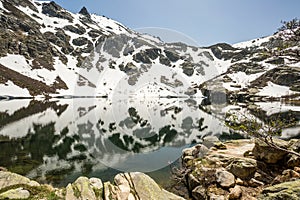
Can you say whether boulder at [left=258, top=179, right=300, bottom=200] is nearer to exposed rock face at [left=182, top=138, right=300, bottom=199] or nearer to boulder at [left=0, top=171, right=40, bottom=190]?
exposed rock face at [left=182, top=138, right=300, bottom=199]

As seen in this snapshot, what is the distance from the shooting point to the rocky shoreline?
12.1 metres

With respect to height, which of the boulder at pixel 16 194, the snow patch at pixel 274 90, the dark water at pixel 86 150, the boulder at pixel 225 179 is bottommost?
the dark water at pixel 86 150

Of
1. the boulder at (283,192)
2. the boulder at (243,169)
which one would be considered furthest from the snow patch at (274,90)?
the boulder at (283,192)

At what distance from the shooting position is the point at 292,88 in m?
162

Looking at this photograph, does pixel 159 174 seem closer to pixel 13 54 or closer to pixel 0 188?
pixel 0 188

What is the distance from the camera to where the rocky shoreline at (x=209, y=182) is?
1212 centimetres

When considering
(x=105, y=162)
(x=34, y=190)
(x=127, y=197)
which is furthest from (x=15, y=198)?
(x=105, y=162)

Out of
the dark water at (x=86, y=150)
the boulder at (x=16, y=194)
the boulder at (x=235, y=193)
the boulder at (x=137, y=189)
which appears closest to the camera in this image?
the boulder at (x=16, y=194)

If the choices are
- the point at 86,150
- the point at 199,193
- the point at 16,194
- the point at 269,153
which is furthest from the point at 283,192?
the point at 86,150

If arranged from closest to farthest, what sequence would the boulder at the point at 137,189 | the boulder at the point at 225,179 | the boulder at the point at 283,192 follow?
the boulder at the point at 283,192 → the boulder at the point at 137,189 → the boulder at the point at 225,179

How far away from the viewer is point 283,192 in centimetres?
824

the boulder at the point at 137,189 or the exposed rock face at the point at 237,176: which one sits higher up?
the boulder at the point at 137,189

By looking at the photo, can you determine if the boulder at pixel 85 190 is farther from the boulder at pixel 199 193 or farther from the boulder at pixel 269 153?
the boulder at pixel 269 153

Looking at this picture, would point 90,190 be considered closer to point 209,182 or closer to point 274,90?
point 209,182
